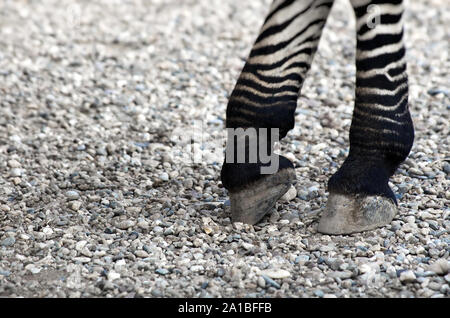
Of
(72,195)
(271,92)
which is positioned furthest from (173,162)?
(271,92)

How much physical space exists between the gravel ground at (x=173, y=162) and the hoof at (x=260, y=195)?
0.27ft

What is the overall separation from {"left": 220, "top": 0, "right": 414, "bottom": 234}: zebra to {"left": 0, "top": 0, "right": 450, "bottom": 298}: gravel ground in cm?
19

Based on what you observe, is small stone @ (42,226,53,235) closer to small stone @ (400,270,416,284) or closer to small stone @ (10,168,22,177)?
small stone @ (10,168,22,177)

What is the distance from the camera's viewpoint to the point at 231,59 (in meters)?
6.11

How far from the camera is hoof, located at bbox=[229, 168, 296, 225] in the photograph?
3615mm

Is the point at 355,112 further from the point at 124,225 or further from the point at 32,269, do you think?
the point at 32,269

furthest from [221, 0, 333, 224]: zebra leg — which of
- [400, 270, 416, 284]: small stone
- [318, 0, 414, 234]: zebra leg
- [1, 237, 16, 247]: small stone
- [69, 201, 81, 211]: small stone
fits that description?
[1, 237, 16, 247]: small stone

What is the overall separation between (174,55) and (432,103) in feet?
7.03

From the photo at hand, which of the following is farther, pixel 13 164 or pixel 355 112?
pixel 13 164

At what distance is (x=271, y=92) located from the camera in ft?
11.6

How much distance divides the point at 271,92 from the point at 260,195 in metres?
0.50
